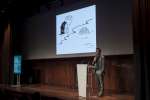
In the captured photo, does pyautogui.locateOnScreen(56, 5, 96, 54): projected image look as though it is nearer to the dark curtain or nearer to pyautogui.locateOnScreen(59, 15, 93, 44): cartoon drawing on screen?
pyautogui.locateOnScreen(59, 15, 93, 44): cartoon drawing on screen

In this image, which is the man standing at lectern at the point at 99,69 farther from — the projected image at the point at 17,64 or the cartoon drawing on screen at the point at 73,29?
the projected image at the point at 17,64

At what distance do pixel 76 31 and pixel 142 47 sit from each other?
3.08 metres

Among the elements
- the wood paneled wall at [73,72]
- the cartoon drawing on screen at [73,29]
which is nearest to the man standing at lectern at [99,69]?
the wood paneled wall at [73,72]

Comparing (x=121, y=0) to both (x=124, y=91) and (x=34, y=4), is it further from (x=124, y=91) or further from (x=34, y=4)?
(x=34, y=4)

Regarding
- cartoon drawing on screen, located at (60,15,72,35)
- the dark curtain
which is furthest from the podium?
cartoon drawing on screen, located at (60,15,72,35)

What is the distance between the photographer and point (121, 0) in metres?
6.24

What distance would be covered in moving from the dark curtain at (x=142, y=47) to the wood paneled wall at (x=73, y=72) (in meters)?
0.69

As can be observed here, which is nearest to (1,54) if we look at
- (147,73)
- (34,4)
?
(34,4)

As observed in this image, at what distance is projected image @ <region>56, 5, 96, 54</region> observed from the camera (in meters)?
6.82

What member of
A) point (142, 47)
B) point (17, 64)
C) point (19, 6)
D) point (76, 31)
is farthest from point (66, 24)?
point (142, 47)

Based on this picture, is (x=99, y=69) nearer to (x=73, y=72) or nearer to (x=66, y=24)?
(x=73, y=72)

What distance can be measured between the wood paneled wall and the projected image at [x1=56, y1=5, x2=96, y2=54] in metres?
0.35

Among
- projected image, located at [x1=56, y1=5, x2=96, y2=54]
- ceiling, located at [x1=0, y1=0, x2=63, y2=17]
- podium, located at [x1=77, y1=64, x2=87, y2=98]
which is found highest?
ceiling, located at [x1=0, y1=0, x2=63, y2=17]

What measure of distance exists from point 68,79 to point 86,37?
61.9 inches
